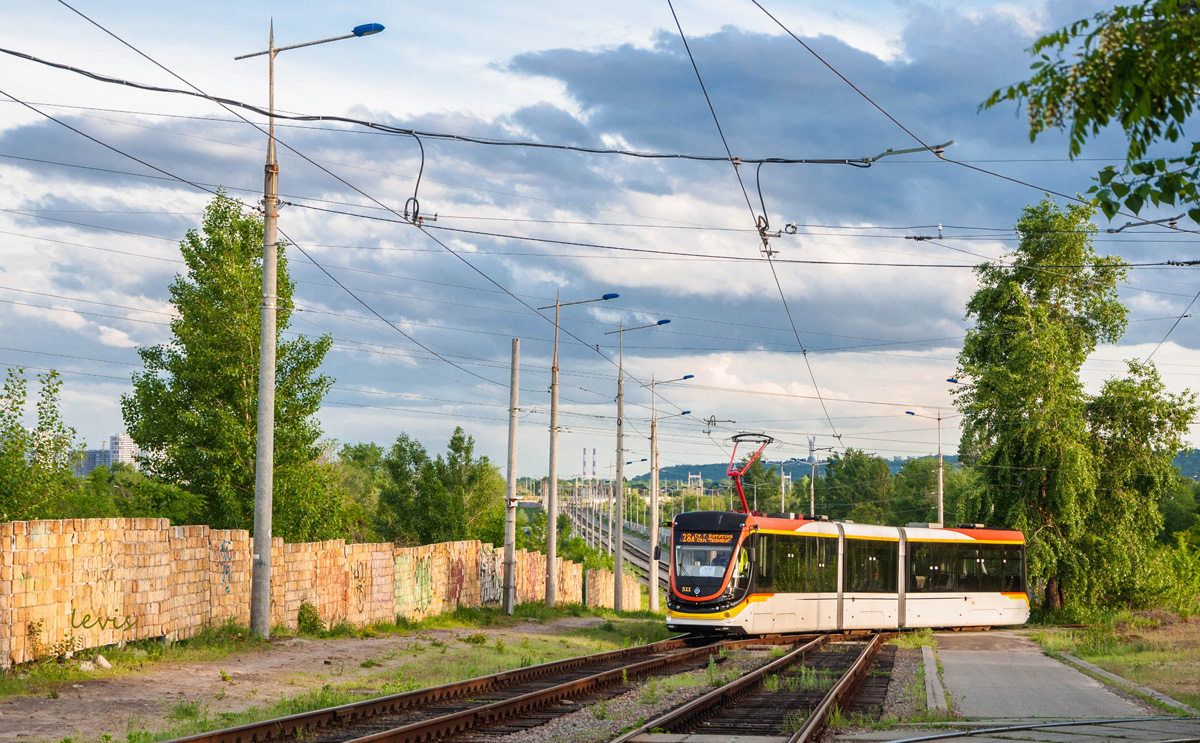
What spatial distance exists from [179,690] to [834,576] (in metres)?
19.3

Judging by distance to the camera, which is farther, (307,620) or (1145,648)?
(1145,648)

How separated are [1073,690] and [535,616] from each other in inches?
819

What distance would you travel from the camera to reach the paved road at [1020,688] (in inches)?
554

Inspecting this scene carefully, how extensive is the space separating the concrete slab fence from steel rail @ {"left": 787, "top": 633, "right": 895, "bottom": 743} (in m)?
10.1

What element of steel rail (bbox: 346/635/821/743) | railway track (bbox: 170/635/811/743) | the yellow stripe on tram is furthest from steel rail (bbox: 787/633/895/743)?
the yellow stripe on tram

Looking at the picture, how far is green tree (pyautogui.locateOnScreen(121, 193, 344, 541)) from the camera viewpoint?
34.8 m

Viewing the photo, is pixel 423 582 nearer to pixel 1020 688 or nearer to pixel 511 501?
pixel 511 501

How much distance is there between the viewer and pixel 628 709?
47.1 feet

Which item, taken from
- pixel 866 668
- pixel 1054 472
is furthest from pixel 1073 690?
pixel 1054 472

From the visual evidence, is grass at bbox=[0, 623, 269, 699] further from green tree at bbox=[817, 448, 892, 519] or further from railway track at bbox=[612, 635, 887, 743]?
green tree at bbox=[817, 448, 892, 519]

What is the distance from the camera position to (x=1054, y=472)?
3978 centimetres

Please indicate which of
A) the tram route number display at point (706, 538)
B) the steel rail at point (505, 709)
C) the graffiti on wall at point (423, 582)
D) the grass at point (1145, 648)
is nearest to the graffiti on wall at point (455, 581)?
the graffiti on wall at point (423, 582)

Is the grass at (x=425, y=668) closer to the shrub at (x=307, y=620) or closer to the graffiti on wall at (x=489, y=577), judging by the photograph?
the shrub at (x=307, y=620)

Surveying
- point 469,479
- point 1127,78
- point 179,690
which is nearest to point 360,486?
point 469,479
